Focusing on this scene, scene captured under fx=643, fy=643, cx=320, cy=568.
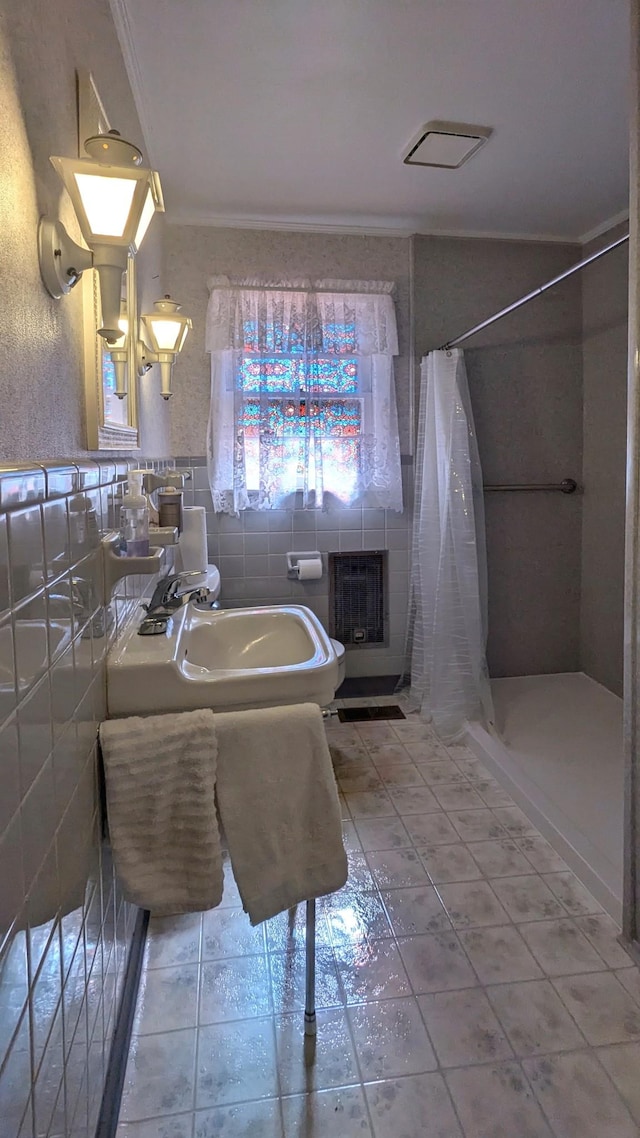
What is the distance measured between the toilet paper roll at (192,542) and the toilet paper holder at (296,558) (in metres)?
0.84

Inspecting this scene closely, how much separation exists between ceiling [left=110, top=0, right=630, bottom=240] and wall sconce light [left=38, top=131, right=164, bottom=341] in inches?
39.5

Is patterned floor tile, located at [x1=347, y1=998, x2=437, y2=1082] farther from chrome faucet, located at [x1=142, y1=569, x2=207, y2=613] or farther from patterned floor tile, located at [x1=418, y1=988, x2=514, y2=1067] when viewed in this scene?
chrome faucet, located at [x1=142, y1=569, x2=207, y2=613]

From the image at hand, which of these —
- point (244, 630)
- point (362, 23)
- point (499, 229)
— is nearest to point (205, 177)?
point (362, 23)

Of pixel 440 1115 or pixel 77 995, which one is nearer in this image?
pixel 77 995

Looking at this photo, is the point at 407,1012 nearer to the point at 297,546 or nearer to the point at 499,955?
the point at 499,955

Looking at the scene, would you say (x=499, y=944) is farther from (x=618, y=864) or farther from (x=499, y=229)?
(x=499, y=229)

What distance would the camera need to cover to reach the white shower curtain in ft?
9.24

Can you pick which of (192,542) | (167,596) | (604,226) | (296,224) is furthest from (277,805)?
(604,226)

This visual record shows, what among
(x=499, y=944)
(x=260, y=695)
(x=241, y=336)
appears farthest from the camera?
(x=241, y=336)

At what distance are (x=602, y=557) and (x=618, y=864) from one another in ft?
5.75

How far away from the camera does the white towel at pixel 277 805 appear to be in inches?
49.6

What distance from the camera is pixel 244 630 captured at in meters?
1.81

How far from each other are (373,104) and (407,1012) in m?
2.56

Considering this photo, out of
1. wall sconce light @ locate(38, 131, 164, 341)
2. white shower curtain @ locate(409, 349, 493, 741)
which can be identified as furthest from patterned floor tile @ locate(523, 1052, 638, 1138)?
wall sconce light @ locate(38, 131, 164, 341)
